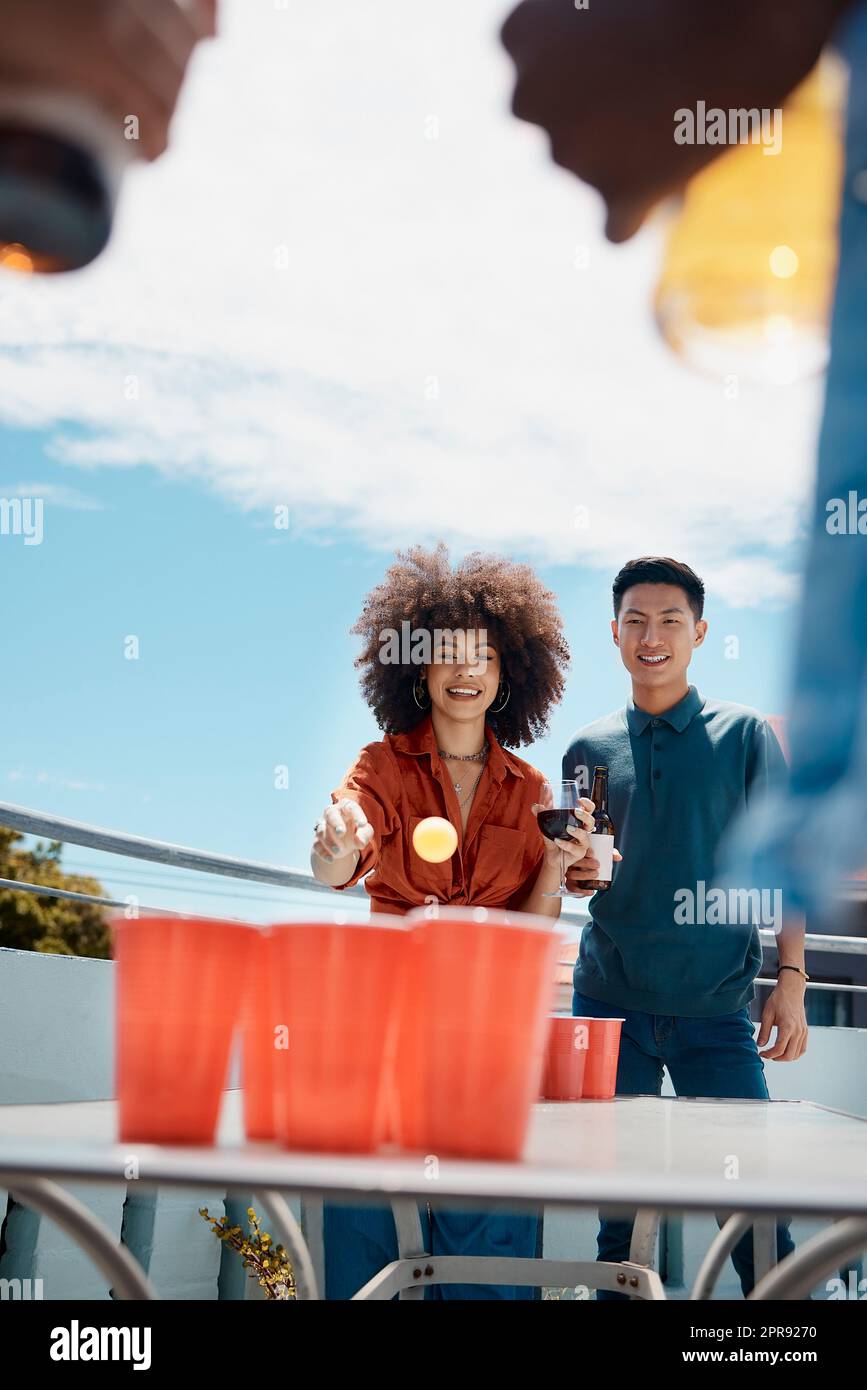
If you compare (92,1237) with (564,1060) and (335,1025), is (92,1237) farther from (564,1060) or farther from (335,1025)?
(564,1060)

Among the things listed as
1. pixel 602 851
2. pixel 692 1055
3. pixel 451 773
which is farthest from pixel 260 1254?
pixel 602 851

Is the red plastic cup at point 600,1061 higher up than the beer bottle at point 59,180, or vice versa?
the beer bottle at point 59,180

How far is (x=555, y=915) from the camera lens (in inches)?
76.6

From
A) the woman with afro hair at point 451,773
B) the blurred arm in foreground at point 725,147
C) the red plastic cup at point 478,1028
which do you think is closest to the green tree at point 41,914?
the woman with afro hair at point 451,773

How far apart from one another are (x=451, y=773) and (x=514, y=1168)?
1.45 m

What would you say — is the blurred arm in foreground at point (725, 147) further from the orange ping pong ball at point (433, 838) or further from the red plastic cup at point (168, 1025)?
the orange ping pong ball at point (433, 838)

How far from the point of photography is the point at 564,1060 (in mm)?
1308

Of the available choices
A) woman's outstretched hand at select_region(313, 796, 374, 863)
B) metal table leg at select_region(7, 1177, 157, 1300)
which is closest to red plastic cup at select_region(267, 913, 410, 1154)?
metal table leg at select_region(7, 1177, 157, 1300)

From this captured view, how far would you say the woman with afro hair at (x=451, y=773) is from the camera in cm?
173

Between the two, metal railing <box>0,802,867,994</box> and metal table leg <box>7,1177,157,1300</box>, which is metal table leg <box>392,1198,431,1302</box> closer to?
metal railing <box>0,802,867,994</box>

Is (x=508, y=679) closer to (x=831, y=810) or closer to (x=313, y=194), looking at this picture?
(x=831, y=810)

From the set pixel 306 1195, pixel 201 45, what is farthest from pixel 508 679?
pixel 306 1195

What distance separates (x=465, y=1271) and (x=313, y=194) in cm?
534

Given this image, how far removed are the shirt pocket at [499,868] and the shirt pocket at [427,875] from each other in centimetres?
4
